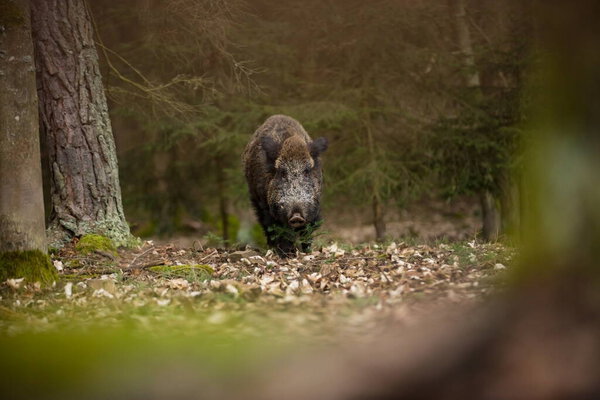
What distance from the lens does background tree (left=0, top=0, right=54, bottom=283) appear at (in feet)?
20.8

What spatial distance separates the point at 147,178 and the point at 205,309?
12.0 meters

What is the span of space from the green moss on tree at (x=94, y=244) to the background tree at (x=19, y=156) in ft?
4.37

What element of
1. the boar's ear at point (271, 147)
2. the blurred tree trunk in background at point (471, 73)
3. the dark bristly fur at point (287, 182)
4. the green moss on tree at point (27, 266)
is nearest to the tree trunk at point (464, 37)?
the blurred tree trunk in background at point (471, 73)

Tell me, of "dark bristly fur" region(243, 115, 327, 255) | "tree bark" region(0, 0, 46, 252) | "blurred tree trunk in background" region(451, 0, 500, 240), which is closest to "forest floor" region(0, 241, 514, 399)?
"tree bark" region(0, 0, 46, 252)

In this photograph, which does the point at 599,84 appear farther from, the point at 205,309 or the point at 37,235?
the point at 37,235

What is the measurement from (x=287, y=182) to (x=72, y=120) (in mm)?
3093

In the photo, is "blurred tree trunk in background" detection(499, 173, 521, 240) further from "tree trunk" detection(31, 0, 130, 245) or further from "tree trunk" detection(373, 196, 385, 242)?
"tree trunk" detection(31, 0, 130, 245)

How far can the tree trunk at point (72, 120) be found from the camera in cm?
816

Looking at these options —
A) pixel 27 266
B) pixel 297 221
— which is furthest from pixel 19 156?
pixel 297 221

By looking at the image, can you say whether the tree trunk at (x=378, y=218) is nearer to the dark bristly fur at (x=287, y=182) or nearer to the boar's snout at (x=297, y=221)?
the dark bristly fur at (x=287, y=182)

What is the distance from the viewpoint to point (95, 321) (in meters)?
5.20

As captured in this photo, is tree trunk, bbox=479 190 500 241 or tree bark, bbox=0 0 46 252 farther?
tree trunk, bbox=479 190 500 241

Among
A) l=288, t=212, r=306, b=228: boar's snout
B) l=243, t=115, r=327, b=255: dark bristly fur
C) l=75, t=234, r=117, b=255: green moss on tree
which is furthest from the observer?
l=243, t=115, r=327, b=255: dark bristly fur

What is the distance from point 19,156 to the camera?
251 inches
